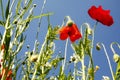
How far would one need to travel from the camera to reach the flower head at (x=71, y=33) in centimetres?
208

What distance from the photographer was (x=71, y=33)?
216 cm

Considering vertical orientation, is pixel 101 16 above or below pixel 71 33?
above

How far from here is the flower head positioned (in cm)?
208

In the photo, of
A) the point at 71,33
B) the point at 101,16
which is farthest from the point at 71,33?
the point at 101,16

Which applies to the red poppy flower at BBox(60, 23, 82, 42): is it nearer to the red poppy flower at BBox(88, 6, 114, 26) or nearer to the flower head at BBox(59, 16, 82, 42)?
the flower head at BBox(59, 16, 82, 42)

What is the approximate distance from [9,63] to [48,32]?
683mm

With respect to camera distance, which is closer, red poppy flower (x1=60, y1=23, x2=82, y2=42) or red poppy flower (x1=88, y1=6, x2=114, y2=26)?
red poppy flower (x1=60, y1=23, x2=82, y2=42)

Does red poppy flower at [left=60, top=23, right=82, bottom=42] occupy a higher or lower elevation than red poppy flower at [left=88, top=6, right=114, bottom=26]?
lower

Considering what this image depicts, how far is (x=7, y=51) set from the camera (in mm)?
1919

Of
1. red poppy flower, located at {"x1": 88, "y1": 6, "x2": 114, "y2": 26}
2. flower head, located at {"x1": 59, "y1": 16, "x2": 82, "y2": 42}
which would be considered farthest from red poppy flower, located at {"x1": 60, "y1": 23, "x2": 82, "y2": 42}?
red poppy flower, located at {"x1": 88, "y1": 6, "x2": 114, "y2": 26}

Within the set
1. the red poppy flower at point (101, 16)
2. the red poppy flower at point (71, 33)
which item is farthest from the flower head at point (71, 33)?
the red poppy flower at point (101, 16)

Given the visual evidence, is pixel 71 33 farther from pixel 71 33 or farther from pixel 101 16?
pixel 101 16

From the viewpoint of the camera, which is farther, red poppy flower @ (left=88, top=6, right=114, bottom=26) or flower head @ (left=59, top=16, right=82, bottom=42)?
red poppy flower @ (left=88, top=6, right=114, bottom=26)

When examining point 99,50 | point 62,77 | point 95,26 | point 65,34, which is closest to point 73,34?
point 65,34
